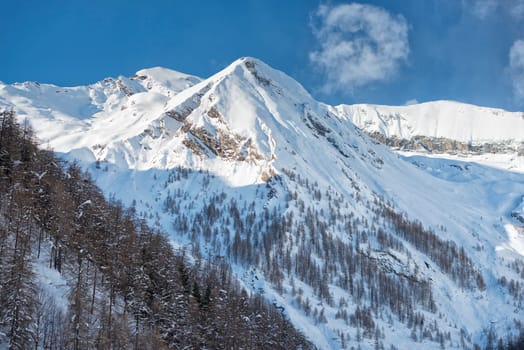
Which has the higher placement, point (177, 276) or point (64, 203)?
point (64, 203)

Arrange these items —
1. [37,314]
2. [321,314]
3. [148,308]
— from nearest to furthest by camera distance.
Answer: [37,314] < [148,308] < [321,314]

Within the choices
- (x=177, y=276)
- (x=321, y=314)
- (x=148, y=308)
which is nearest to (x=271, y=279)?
(x=321, y=314)

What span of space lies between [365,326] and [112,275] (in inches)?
4525

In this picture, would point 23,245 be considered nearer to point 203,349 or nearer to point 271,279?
point 203,349

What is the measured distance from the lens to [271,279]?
17650cm

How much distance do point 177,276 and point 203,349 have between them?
47.5 ft

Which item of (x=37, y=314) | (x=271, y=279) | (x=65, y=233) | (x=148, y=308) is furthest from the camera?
(x=271, y=279)

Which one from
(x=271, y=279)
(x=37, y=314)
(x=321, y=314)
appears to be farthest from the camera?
(x=271, y=279)

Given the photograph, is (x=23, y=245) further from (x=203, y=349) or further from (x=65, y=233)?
(x=203, y=349)

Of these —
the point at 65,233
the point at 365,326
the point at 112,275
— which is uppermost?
the point at 65,233

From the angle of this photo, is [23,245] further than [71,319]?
Yes

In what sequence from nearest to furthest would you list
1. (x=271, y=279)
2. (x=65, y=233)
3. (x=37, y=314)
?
(x=37, y=314), (x=65, y=233), (x=271, y=279)

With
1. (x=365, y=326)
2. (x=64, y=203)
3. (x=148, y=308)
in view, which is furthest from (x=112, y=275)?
(x=365, y=326)

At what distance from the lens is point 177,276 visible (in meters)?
86.0
